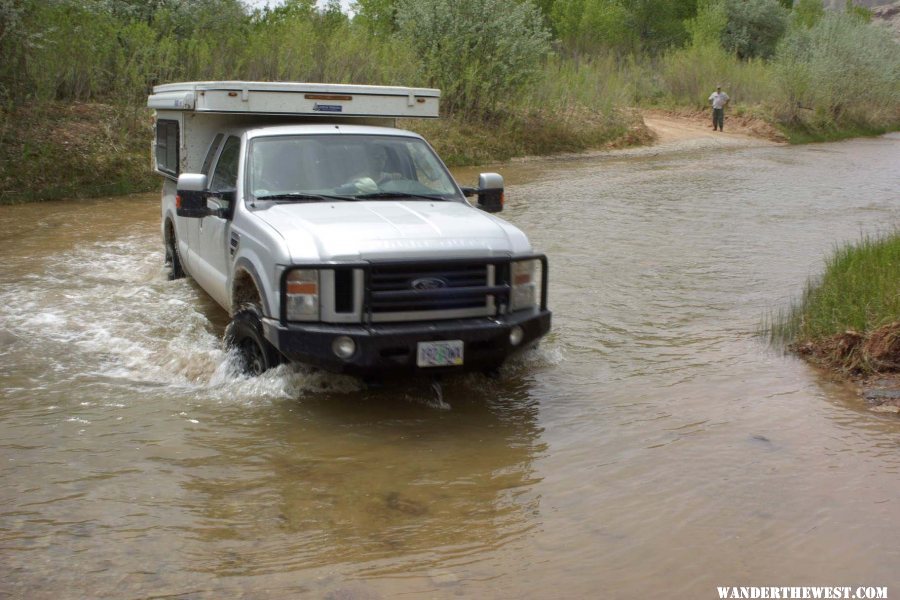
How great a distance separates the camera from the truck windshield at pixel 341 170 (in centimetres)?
725

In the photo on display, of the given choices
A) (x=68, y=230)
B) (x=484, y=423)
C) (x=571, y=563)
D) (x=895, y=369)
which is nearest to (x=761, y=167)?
(x=68, y=230)

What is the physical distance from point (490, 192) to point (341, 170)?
3.87 ft

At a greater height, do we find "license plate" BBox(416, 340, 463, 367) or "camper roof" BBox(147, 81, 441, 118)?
"camper roof" BBox(147, 81, 441, 118)

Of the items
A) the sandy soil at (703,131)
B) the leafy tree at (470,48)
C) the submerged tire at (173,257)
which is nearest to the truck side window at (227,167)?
the submerged tire at (173,257)

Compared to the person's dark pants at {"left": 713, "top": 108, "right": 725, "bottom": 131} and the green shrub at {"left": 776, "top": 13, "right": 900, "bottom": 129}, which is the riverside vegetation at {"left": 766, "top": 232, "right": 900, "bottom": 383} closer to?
the person's dark pants at {"left": 713, "top": 108, "right": 725, "bottom": 131}

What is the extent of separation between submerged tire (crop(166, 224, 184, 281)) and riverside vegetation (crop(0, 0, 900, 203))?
8014 mm

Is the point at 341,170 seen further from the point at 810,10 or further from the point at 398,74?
the point at 810,10

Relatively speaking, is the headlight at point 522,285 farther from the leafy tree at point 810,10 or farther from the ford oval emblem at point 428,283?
the leafy tree at point 810,10

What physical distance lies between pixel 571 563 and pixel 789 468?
70.3 inches

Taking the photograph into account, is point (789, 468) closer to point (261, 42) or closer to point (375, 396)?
point (375, 396)

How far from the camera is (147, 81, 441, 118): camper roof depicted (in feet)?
26.2

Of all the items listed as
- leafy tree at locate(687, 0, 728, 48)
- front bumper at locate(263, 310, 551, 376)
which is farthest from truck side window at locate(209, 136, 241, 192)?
leafy tree at locate(687, 0, 728, 48)

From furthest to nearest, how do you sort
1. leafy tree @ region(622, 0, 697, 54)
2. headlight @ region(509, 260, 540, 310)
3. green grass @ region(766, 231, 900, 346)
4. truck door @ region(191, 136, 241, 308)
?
leafy tree @ region(622, 0, 697, 54), green grass @ region(766, 231, 900, 346), truck door @ region(191, 136, 241, 308), headlight @ region(509, 260, 540, 310)

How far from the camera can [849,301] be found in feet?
26.0
